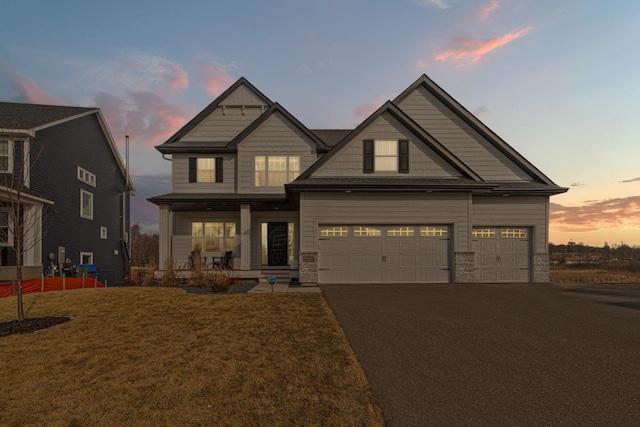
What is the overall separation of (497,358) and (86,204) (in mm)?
24110

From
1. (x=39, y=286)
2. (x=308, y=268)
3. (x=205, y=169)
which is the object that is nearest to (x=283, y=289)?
(x=308, y=268)

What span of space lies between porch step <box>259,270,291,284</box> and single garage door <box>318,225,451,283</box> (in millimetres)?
2382

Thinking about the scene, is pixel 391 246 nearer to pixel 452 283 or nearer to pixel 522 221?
pixel 452 283

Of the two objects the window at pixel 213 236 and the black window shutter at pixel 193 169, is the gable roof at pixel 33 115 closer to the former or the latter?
the black window shutter at pixel 193 169

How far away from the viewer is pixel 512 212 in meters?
16.0

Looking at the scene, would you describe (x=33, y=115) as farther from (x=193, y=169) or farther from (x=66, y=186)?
(x=193, y=169)

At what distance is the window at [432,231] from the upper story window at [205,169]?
1051cm

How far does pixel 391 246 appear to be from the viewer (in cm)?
1456

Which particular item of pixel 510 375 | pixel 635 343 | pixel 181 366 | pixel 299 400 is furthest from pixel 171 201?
pixel 635 343

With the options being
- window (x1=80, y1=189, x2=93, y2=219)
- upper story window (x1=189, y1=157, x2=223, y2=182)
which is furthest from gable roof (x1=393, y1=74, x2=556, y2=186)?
window (x1=80, y1=189, x2=93, y2=219)

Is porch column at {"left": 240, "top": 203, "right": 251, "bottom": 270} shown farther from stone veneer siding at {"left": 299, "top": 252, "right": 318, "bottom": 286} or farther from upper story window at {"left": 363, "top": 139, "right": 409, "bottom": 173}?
upper story window at {"left": 363, "top": 139, "right": 409, "bottom": 173}

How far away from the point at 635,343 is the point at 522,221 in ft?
32.7

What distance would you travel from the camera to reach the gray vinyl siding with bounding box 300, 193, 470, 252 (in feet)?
47.5

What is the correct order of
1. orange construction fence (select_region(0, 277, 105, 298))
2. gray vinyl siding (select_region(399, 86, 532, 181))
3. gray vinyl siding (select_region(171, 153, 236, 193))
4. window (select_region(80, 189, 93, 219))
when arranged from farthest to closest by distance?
window (select_region(80, 189, 93, 219))
gray vinyl siding (select_region(171, 153, 236, 193))
gray vinyl siding (select_region(399, 86, 532, 181))
orange construction fence (select_region(0, 277, 105, 298))
